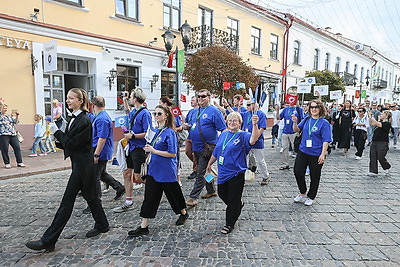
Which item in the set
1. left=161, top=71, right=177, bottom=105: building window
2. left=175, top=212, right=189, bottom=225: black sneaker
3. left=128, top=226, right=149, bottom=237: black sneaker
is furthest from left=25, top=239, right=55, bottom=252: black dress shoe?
left=161, top=71, right=177, bottom=105: building window

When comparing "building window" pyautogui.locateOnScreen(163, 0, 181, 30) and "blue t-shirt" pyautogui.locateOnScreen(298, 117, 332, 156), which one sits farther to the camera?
"building window" pyautogui.locateOnScreen(163, 0, 181, 30)

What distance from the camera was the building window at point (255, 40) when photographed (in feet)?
63.2

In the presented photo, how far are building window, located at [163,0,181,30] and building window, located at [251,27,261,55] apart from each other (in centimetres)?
681

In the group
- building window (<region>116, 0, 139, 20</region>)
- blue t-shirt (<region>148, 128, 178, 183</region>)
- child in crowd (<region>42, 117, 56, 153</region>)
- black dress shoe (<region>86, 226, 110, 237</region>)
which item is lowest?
black dress shoe (<region>86, 226, 110, 237</region>)

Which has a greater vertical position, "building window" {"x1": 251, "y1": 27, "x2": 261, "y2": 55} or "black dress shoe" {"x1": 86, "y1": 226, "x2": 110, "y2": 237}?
"building window" {"x1": 251, "y1": 27, "x2": 261, "y2": 55}

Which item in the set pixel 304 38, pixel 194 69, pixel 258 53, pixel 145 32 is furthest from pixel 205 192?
pixel 304 38

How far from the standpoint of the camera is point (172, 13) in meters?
14.0

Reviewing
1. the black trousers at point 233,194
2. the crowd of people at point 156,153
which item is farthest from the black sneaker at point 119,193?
the black trousers at point 233,194

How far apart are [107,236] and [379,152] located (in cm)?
652

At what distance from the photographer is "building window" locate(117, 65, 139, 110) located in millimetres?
12281

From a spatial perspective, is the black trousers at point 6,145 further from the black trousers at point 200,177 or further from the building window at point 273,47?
the building window at point 273,47

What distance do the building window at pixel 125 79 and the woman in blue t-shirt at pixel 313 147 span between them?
9.30 m

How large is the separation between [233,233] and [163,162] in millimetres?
1324

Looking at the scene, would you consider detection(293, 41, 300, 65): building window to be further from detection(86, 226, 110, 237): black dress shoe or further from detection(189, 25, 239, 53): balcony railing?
detection(86, 226, 110, 237): black dress shoe
